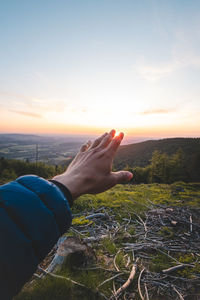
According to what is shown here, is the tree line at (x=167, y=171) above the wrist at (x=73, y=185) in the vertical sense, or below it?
below

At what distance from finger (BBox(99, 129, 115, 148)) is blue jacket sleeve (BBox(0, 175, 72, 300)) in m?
0.86

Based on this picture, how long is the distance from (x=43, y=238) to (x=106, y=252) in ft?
11.6

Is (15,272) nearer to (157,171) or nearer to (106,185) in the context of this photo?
(106,185)

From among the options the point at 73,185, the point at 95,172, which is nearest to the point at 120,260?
the point at 95,172

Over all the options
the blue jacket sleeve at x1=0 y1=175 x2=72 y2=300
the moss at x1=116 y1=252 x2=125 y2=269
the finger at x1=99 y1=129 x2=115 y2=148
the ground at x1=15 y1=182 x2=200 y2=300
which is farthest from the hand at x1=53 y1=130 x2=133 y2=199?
the moss at x1=116 y1=252 x2=125 y2=269

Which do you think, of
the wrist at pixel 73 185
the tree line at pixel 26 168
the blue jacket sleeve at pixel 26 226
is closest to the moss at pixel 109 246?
the wrist at pixel 73 185

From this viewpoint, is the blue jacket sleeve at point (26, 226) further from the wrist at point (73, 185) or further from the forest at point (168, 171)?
the forest at point (168, 171)

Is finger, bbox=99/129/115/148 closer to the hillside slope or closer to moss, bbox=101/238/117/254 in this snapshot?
moss, bbox=101/238/117/254

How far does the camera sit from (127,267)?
310 centimetres

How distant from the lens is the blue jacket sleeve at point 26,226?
604mm

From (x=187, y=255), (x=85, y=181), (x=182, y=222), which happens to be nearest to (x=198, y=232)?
(x=182, y=222)

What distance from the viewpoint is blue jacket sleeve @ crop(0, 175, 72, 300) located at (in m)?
0.60

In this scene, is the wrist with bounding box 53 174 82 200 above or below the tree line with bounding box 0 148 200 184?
above

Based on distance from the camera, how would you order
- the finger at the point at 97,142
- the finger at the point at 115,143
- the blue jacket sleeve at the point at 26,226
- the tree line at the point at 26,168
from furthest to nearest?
the tree line at the point at 26,168 → the finger at the point at 97,142 → the finger at the point at 115,143 → the blue jacket sleeve at the point at 26,226
